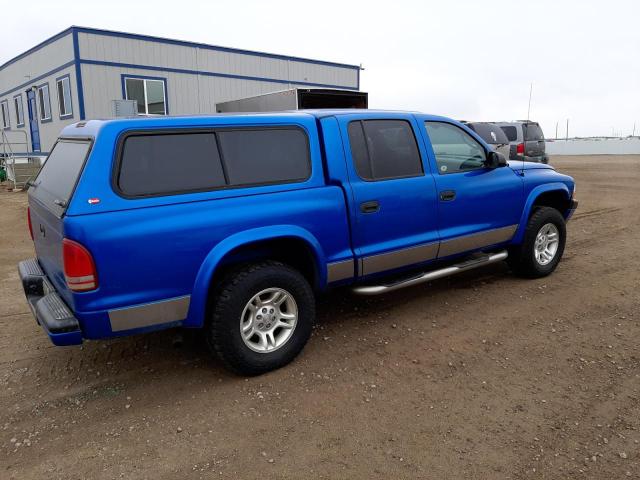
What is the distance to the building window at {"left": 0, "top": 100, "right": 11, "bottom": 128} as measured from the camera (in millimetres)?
23594

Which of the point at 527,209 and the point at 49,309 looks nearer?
the point at 49,309

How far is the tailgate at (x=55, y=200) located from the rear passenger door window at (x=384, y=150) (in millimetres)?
2048

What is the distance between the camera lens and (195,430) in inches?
124

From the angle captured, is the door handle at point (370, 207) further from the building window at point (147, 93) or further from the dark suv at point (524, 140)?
the building window at point (147, 93)

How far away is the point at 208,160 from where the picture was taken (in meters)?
3.56

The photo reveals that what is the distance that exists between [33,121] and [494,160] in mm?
20591

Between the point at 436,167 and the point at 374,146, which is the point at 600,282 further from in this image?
the point at 374,146

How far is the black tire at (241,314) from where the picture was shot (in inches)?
139

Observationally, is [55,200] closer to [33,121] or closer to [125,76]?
[125,76]

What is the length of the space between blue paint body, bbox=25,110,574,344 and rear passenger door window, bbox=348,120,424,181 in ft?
0.22

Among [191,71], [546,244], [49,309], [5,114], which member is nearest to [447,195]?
[546,244]

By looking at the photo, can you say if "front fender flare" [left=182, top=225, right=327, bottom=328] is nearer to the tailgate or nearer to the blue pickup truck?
the blue pickup truck

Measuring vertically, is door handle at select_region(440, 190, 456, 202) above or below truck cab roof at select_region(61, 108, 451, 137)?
below

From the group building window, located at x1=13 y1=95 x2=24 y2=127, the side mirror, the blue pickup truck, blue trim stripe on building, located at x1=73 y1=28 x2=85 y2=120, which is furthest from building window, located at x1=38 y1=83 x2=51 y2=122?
the side mirror
